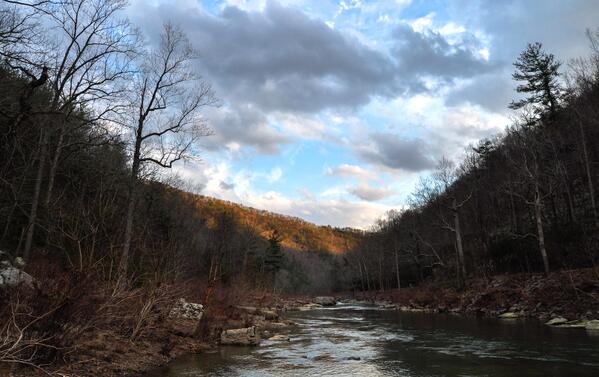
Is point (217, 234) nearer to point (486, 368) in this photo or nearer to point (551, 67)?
point (551, 67)

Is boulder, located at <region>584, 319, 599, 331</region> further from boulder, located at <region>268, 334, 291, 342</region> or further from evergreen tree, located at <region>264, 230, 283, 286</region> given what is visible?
evergreen tree, located at <region>264, 230, 283, 286</region>

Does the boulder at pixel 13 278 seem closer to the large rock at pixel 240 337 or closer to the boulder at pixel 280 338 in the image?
the large rock at pixel 240 337

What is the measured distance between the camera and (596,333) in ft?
59.4

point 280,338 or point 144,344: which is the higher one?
point 144,344

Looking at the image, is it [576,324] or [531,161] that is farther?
[531,161]

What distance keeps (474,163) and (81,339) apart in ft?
188

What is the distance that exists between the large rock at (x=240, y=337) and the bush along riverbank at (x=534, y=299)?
14598 mm

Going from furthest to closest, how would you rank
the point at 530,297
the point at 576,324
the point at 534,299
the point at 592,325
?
1. the point at 530,297
2. the point at 534,299
3. the point at 576,324
4. the point at 592,325

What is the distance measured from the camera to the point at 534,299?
1112 inches

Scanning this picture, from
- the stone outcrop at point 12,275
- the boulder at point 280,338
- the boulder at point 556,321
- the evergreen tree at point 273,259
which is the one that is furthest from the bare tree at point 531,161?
the evergreen tree at point 273,259

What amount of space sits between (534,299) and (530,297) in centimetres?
68

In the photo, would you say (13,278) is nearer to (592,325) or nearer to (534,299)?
(592,325)

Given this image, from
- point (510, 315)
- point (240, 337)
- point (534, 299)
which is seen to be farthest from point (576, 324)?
point (240, 337)

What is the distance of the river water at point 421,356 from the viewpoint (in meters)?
12.9
